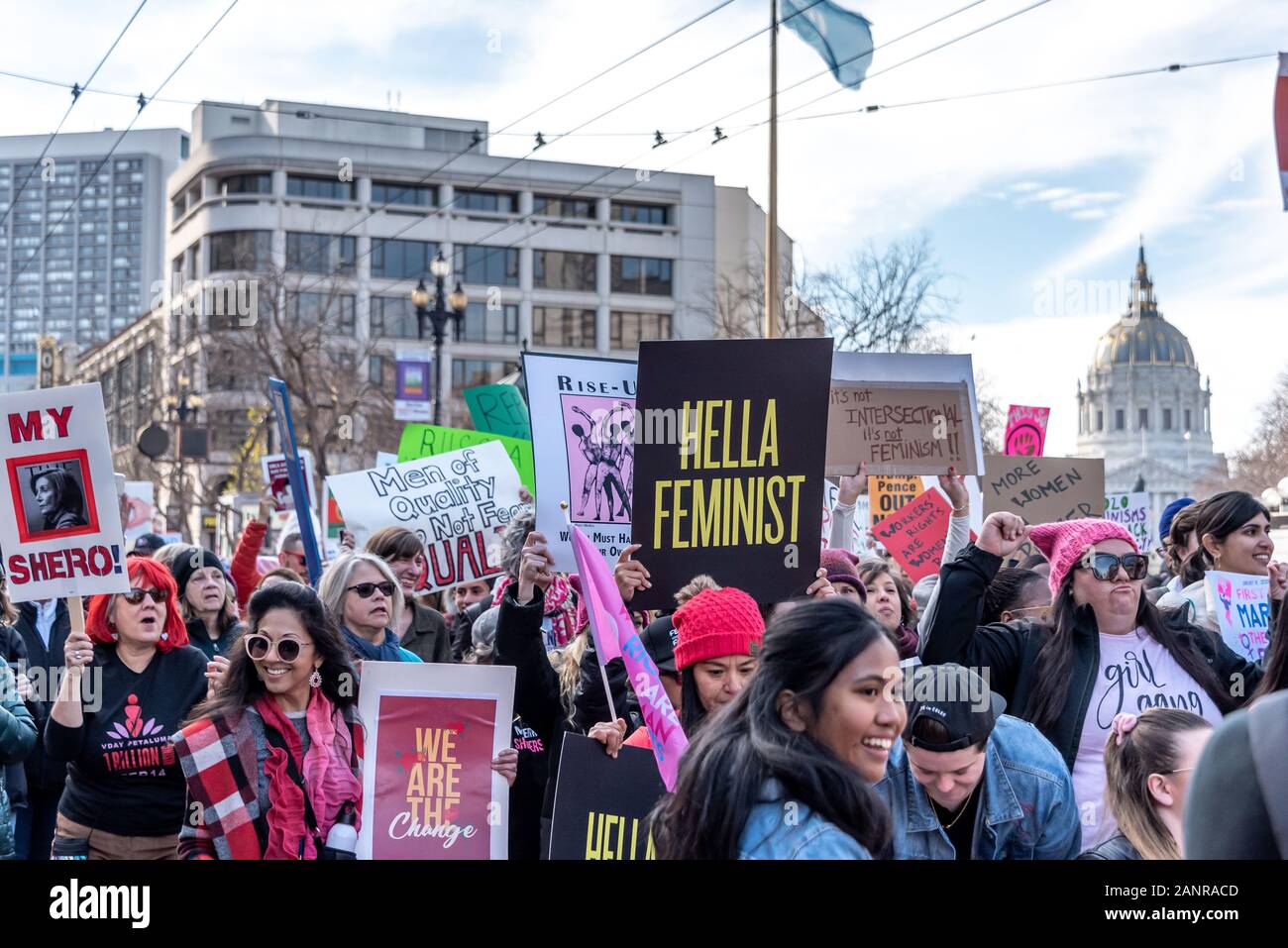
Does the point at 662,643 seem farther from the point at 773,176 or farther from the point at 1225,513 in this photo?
the point at 773,176

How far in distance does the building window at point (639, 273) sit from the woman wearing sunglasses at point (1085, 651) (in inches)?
2832

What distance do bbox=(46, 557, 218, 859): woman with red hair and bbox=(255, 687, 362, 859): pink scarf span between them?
37 cm

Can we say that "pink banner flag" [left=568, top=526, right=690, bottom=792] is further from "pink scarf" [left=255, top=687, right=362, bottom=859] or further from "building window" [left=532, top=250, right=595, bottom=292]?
"building window" [left=532, top=250, right=595, bottom=292]

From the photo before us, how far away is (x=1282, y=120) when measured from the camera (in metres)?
6.05

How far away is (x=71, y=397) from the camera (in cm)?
612

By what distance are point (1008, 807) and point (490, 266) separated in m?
74.0

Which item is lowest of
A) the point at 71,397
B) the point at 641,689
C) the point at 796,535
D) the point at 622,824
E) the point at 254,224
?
the point at 622,824

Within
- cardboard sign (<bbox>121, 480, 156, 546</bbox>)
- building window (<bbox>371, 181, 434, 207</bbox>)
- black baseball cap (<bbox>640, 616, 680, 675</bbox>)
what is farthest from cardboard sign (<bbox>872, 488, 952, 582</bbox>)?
building window (<bbox>371, 181, 434, 207</bbox>)

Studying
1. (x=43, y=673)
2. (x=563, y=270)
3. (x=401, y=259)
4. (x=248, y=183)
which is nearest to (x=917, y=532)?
(x=43, y=673)

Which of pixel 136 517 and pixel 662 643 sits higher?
pixel 136 517
